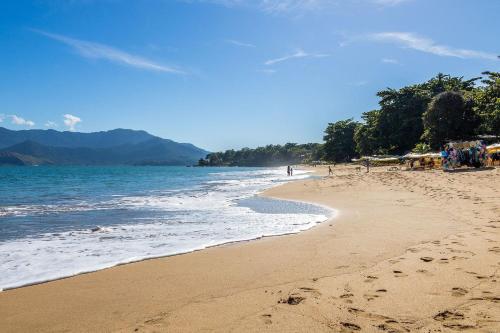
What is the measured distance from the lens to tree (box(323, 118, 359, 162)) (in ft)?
294

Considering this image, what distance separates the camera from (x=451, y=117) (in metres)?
41.4

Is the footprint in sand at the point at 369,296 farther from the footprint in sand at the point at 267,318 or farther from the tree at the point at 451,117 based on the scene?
the tree at the point at 451,117

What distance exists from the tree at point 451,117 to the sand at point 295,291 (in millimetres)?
39195

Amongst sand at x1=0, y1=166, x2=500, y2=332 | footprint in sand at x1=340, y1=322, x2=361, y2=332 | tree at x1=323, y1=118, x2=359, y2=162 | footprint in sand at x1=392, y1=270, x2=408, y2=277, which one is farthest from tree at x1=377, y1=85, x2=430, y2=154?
footprint in sand at x1=340, y1=322, x2=361, y2=332

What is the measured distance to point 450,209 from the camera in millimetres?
10602

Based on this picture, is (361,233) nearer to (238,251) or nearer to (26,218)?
(238,251)

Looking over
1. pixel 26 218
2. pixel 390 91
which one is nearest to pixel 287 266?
pixel 26 218

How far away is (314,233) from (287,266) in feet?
9.97

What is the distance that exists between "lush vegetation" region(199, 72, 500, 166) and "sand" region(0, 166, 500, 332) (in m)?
36.0

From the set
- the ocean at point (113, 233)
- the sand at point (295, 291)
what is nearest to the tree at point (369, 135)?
the ocean at point (113, 233)

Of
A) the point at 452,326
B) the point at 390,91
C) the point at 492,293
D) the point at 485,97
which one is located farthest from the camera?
the point at 390,91

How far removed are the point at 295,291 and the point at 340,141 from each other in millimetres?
89017

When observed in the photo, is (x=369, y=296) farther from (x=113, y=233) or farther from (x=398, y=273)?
(x=113, y=233)

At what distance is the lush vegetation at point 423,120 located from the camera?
4100 cm
